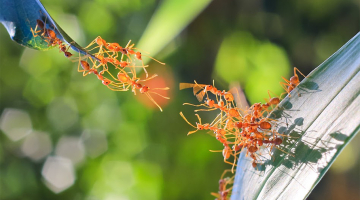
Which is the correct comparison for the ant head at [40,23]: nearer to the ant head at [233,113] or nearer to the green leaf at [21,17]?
the green leaf at [21,17]

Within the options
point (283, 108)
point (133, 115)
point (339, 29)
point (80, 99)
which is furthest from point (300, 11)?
point (283, 108)

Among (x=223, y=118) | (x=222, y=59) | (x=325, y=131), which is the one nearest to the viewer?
(x=325, y=131)

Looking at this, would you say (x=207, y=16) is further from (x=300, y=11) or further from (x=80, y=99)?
(x=80, y=99)

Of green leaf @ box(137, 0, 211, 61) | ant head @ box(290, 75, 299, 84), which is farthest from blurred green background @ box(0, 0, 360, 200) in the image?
ant head @ box(290, 75, 299, 84)

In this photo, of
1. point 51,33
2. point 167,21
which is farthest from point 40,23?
point 167,21

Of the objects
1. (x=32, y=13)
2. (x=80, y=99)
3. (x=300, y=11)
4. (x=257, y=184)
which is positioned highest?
(x=300, y=11)

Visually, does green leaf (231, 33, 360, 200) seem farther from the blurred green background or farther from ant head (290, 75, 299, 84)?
the blurred green background
